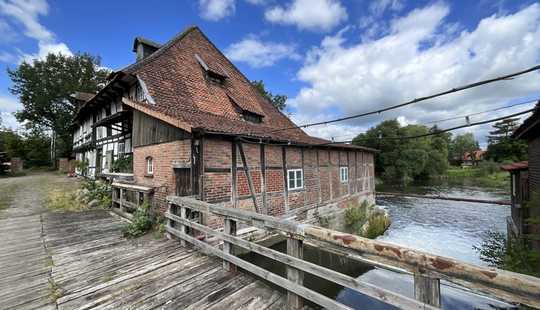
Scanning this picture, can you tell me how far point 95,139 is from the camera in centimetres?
1412

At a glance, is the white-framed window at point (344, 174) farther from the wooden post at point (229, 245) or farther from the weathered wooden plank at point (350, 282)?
the weathered wooden plank at point (350, 282)

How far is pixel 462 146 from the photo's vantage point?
6631 cm

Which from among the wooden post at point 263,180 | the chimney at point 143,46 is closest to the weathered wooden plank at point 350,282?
the wooden post at point 263,180

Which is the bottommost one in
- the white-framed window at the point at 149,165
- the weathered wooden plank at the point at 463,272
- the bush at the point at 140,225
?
the bush at the point at 140,225

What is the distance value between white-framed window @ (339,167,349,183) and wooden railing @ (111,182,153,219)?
9.46 m

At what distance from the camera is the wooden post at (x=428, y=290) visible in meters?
1.59

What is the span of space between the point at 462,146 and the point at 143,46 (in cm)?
8283

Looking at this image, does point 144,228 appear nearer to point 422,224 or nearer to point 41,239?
point 41,239

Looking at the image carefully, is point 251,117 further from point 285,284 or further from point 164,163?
point 285,284

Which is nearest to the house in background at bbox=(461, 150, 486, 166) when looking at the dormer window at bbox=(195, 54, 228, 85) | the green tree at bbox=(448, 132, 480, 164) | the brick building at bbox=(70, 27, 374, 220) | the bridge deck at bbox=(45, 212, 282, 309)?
the green tree at bbox=(448, 132, 480, 164)

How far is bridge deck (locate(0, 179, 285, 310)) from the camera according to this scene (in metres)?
2.62

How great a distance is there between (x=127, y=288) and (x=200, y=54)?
11113mm

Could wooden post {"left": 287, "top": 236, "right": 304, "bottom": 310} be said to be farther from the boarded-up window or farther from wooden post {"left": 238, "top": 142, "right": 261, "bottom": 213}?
wooden post {"left": 238, "top": 142, "right": 261, "bottom": 213}

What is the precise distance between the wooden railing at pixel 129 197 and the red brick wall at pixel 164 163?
10.3 inches
